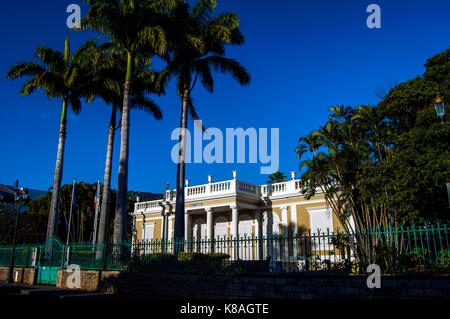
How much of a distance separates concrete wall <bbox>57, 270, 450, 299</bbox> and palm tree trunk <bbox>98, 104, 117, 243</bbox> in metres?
5.20

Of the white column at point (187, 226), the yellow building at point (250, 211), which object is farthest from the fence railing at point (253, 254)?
the white column at point (187, 226)

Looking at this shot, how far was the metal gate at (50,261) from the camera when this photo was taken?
15724mm

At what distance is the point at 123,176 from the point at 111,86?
6381 mm

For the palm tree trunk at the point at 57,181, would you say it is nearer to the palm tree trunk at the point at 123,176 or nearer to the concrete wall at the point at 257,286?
the palm tree trunk at the point at 123,176

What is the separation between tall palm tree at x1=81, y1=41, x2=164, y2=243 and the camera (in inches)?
738

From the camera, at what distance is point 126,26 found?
1741cm

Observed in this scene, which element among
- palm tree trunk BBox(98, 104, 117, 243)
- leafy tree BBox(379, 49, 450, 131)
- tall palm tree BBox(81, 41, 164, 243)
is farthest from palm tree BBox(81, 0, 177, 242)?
leafy tree BBox(379, 49, 450, 131)

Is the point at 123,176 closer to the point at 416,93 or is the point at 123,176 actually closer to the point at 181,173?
the point at 181,173

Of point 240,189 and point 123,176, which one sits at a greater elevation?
point 240,189

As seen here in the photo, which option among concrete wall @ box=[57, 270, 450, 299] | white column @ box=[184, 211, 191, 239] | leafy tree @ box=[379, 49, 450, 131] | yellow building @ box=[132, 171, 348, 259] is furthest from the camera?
white column @ box=[184, 211, 191, 239]

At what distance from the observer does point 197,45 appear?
17578mm

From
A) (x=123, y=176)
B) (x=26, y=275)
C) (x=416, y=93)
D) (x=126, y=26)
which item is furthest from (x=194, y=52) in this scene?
(x=26, y=275)

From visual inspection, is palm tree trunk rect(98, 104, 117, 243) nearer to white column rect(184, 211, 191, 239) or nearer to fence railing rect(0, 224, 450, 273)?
fence railing rect(0, 224, 450, 273)
